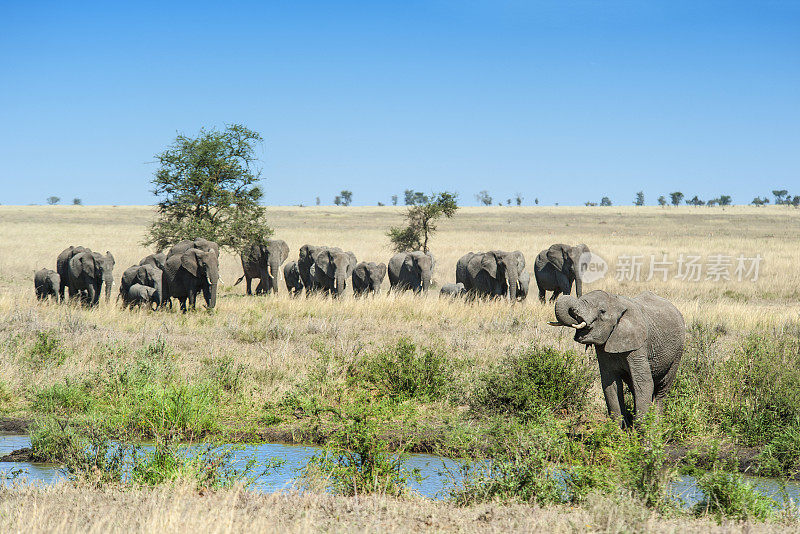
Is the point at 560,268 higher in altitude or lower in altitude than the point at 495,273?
higher

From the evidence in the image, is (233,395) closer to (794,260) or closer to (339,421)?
(339,421)

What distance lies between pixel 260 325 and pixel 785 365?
1028 cm

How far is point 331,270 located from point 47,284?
8.74 metres

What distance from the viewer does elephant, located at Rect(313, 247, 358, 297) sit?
26500 millimetres

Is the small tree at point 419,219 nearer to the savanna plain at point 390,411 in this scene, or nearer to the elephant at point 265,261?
the elephant at point 265,261

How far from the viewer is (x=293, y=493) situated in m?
7.27

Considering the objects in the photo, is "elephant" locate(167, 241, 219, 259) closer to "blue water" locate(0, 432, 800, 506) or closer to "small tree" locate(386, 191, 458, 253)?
"blue water" locate(0, 432, 800, 506)

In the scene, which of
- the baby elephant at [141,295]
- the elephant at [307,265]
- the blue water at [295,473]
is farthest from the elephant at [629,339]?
the elephant at [307,265]

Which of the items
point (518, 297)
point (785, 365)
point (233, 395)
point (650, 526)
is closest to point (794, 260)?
point (518, 297)

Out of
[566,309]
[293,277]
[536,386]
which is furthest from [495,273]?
Result: [566,309]

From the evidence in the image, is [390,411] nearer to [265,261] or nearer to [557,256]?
[557,256]

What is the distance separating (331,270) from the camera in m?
26.9

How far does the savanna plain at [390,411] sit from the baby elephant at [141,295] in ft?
2.12

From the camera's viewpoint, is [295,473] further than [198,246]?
No
